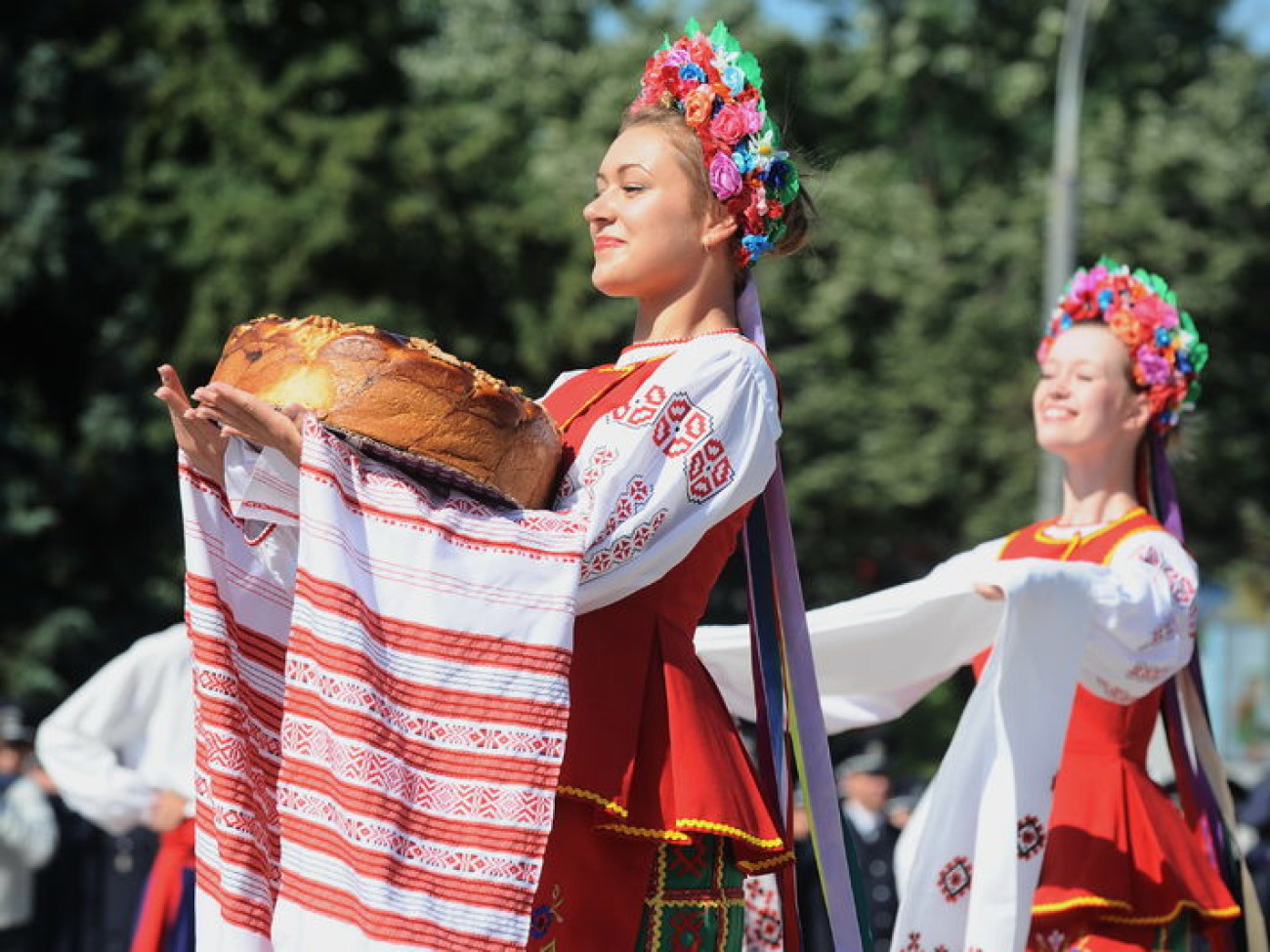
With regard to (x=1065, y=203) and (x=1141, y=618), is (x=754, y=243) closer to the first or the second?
(x=1141, y=618)

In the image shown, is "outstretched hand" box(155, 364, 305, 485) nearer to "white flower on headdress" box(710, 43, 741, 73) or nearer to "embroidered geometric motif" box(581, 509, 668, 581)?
"embroidered geometric motif" box(581, 509, 668, 581)

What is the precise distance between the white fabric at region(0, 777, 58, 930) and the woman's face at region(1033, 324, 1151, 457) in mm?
6880

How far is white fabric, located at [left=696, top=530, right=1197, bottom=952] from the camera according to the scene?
451cm

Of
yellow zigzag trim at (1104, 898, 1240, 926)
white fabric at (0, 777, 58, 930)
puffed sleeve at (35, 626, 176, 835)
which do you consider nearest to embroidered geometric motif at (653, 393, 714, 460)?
yellow zigzag trim at (1104, 898, 1240, 926)

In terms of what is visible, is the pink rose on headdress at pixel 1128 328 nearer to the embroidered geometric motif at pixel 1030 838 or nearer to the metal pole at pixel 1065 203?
the embroidered geometric motif at pixel 1030 838

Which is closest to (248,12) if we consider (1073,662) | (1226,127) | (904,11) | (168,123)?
(168,123)

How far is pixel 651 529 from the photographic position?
138 inches

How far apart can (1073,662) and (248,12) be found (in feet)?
52.7

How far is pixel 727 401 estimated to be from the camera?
366 centimetres

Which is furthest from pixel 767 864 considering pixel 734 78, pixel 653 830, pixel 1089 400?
pixel 1089 400

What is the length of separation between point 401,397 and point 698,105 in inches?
35.7

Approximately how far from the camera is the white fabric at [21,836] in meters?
10.9

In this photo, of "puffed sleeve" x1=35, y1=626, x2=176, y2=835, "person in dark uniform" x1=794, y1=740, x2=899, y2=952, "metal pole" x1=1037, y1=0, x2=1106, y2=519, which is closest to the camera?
"puffed sleeve" x1=35, y1=626, x2=176, y2=835

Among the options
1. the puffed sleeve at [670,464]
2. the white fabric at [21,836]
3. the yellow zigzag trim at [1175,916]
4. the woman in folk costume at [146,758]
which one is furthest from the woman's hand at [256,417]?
the white fabric at [21,836]
